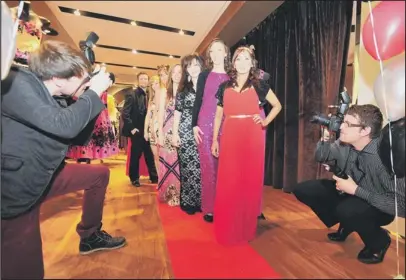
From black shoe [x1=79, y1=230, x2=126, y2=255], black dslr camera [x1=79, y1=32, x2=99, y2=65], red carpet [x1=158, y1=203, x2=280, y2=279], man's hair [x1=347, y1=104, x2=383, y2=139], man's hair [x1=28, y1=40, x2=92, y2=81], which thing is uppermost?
black dslr camera [x1=79, y1=32, x2=99, y2=65]

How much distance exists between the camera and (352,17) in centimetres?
47

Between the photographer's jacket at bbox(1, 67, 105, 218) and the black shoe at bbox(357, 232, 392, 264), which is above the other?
the photographer's jacket at bbox(1, 67, 105, 218)

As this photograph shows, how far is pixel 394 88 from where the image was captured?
32 cm

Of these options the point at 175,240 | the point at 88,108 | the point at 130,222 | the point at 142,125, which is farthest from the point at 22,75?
the point at 175,240

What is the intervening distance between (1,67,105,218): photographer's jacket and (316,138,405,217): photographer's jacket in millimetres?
481

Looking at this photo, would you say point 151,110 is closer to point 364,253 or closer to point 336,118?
point 336,118

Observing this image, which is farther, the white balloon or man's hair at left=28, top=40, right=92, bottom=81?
man's hair at left=28, top=40, right=92, bottom=81

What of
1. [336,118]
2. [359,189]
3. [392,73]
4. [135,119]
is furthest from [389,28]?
[135,119]

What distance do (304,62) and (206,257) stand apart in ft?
1.60

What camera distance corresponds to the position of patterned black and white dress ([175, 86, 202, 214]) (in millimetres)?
1055

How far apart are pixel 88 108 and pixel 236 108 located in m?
0.44

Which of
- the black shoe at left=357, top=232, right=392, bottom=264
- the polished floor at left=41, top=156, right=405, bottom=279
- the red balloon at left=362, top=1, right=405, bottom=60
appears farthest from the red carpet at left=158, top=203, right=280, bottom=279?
the red balloon at left=362, top=1, right=405, bottom=60

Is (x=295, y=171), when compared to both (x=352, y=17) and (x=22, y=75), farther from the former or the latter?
(x=22, y=75)

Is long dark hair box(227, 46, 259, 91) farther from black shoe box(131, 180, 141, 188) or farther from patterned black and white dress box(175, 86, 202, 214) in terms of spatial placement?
black shoe box(131, 180, 141, 188)
